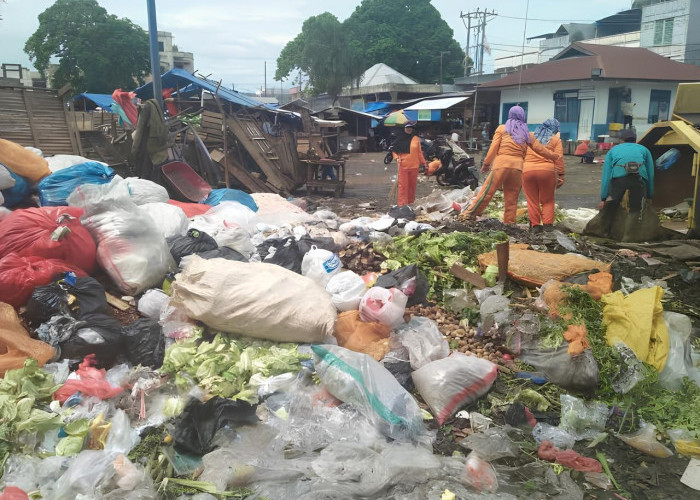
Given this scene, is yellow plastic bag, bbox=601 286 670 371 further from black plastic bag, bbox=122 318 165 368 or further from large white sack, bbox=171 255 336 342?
black plastic bag, bbox=122 318 165 368

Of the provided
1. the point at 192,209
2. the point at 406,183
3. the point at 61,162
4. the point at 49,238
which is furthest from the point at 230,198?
the point at 49,238

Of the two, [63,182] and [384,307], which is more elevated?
[63,182]

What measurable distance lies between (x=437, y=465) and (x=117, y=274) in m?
2.67

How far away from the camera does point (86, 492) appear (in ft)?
7.14

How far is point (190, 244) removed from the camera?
4.28 metres

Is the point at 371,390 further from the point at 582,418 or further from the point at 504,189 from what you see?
the point at 504,189

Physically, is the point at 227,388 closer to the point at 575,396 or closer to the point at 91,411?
the point at 91,411

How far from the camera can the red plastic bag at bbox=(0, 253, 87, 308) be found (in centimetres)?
330

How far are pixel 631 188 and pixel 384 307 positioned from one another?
368cm

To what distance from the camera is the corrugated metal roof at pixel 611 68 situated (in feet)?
70.8

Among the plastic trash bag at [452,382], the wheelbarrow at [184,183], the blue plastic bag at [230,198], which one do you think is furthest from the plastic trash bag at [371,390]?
the wheelbarrow at [184,183]

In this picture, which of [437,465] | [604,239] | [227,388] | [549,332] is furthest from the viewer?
[604,239]

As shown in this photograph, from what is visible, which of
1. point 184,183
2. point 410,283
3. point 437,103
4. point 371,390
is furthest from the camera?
point 437,103

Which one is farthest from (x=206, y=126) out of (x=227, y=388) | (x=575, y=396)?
(x=575, y=396)
